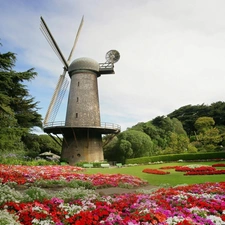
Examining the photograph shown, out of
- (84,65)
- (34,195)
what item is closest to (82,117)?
(84,65)

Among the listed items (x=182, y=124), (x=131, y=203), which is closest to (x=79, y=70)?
(x=131, y=203)

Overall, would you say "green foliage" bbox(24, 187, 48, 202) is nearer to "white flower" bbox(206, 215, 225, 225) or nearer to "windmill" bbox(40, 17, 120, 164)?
"white flower" bbox(206, 215, 225, 225)

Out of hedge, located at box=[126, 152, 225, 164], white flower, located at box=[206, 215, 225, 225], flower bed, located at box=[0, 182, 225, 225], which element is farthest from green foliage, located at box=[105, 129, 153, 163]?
white flower, located at box=[206, 215, 225, 225]

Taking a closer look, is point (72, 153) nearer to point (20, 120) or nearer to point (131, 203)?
point (20, 120)

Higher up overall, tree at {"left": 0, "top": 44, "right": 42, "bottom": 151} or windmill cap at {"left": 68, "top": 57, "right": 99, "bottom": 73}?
windmill cap at {"left": 68, "top": 57, "right": 99, "bottom": 73}

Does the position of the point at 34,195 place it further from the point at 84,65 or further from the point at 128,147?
the point at 128,147

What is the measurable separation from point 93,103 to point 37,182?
1928 centimetres

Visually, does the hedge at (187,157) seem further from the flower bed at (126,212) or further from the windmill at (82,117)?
the flower bed at (126,212)

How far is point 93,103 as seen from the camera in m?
30.6

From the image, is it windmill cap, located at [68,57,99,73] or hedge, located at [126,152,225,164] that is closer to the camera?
hedge, located at [126,152,225,164]

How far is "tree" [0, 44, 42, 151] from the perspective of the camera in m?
19.1

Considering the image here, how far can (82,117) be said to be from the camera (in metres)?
29.6

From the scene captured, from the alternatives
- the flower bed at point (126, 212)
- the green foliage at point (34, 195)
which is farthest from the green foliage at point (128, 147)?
the flower bed at point (126, 212)

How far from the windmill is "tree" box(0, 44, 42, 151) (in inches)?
130
